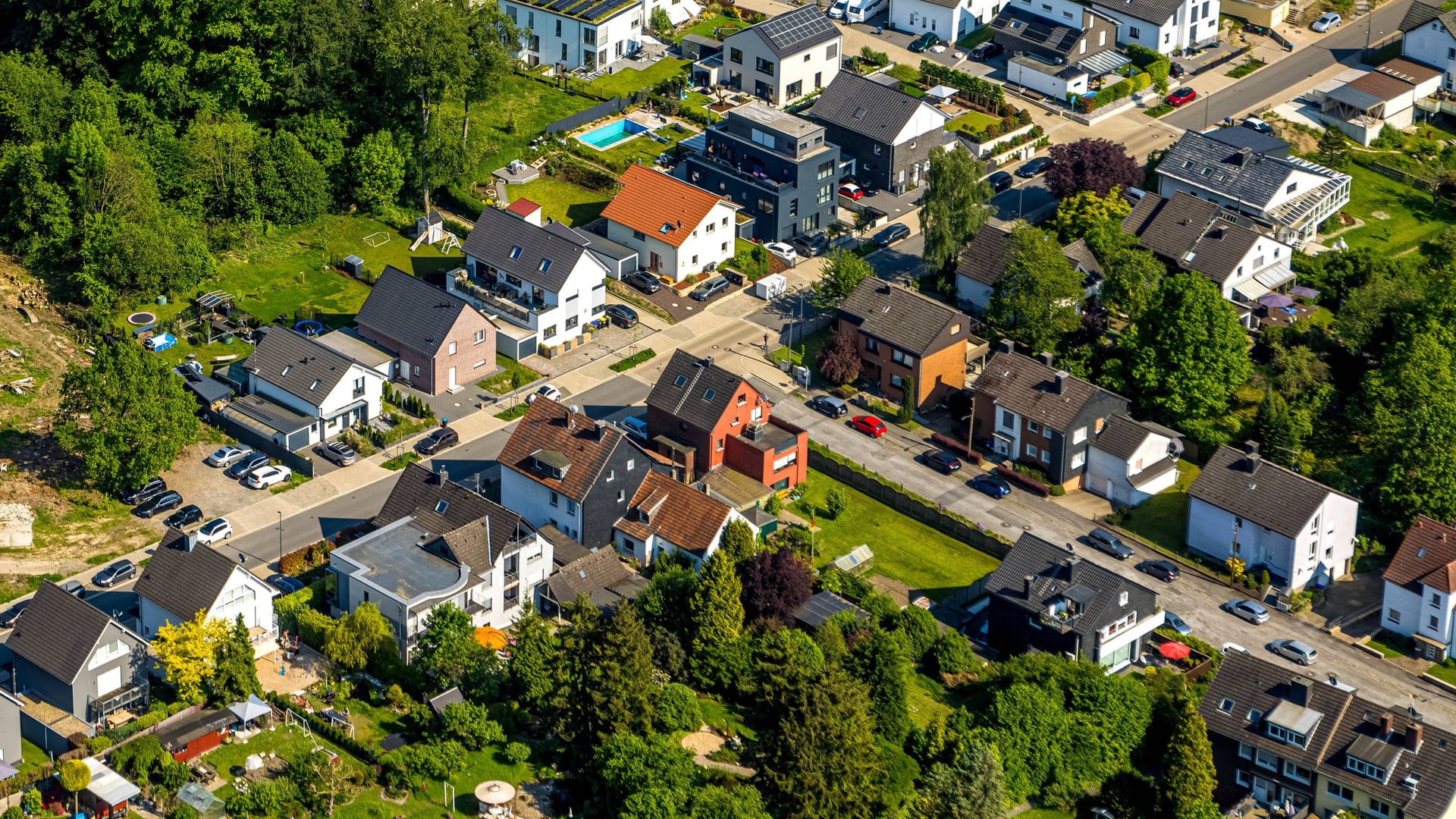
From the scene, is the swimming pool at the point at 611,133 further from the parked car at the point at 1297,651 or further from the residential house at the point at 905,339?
the parked car at the point at 1297,651

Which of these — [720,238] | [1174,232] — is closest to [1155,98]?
[1174,232]

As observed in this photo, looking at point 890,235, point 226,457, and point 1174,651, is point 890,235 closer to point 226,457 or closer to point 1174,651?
point 1174,651

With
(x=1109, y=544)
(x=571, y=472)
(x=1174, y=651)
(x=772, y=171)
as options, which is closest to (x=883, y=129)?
(x=772, y=171)

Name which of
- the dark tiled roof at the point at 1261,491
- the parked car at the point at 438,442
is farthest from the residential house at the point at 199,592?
the dark tiled roof at the point at 1261,491

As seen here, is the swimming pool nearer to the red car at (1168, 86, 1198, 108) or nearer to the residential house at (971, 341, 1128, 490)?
the red car at (1168, 86, 1198, 108)

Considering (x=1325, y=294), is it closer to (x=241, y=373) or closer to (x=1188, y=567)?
(x=1188, y=567)

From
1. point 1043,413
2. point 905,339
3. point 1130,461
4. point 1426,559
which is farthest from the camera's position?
point 905,339
